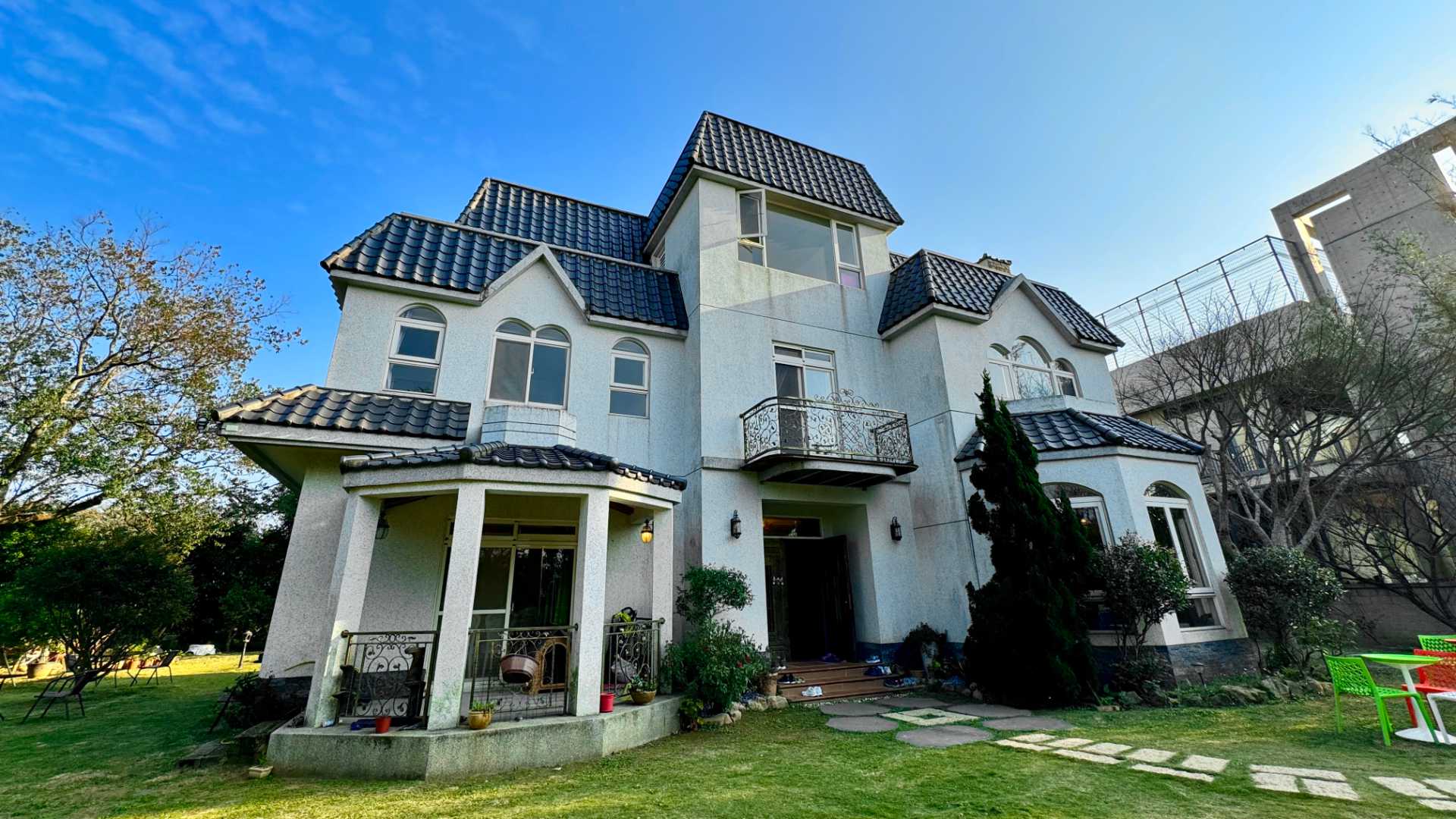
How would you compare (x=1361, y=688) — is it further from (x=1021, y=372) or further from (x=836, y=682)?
(x=1021, y=372)

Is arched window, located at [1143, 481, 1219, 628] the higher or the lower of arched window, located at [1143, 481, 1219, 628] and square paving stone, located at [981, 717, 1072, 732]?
the higher

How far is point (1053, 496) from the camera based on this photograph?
10.4 metres

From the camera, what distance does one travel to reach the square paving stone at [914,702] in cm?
854

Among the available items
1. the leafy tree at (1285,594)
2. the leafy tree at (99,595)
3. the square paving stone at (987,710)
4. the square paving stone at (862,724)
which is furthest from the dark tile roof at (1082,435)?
the leafy tree at (99,595)

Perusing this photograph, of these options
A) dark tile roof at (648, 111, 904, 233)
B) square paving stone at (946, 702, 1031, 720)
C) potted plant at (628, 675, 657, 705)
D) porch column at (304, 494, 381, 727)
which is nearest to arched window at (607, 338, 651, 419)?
dark tile roof at (648, 111, 904, 233)

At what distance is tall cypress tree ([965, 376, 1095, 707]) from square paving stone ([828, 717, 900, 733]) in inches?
84.7

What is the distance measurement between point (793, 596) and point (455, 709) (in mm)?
7206

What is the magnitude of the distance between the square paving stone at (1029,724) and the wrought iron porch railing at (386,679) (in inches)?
273

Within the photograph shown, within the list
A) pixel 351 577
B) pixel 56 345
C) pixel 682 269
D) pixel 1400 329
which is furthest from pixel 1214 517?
pixel 56 345

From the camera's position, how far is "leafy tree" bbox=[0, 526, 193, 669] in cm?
1160

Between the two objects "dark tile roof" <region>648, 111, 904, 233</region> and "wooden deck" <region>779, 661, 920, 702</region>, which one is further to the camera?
"dark tile roof" <region>648, 111, 904, 233</region>

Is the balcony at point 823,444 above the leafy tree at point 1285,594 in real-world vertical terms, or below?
above

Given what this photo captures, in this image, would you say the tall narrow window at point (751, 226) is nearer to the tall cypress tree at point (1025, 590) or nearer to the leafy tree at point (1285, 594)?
the tall cypress tree at point (1025, 590)

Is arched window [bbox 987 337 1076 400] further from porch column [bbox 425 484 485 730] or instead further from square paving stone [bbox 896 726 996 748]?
porch column [bbox 425 484 485 730]
